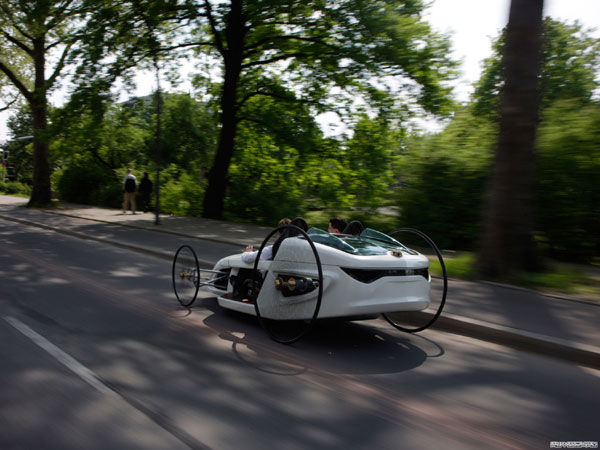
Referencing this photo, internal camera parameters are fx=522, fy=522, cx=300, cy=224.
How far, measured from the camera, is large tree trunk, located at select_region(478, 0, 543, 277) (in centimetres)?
803

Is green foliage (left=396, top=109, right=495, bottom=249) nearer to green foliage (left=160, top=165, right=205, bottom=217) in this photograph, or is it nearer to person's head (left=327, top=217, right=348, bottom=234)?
person's head (left=327, top=217, right=348, bottom=234)

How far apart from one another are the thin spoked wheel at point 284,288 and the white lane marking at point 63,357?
1.83 m

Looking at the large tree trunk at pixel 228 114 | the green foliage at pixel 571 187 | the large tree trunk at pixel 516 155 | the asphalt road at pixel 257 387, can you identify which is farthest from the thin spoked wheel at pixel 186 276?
the large tree trunk at pixel 228 114

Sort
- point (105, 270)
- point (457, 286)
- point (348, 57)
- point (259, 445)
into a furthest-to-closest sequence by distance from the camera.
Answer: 1. point (348, 57)
2. point (105, 270)
3. point (457, 286)
4. point (259, 445)

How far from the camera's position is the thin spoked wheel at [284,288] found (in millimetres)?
5023

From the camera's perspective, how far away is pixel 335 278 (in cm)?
495

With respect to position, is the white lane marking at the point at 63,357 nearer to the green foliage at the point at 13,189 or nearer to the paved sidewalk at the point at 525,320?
the paved sidewalk at the point at 525,320

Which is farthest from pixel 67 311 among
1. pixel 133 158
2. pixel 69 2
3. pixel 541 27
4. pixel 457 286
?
pixel 133 158

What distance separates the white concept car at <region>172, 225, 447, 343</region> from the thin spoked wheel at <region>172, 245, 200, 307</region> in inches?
56.2

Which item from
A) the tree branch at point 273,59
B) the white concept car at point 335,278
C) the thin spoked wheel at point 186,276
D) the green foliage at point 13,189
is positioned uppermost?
the tree branch at point 273,59

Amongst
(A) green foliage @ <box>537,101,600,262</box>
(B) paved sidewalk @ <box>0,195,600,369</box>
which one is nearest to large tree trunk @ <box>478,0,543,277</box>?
(B) paved sidewalk @ <box>0,195,600,369</box>

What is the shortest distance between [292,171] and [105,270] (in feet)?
39.6

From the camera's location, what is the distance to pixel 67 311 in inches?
255

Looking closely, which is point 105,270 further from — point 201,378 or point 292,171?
point 292,171
